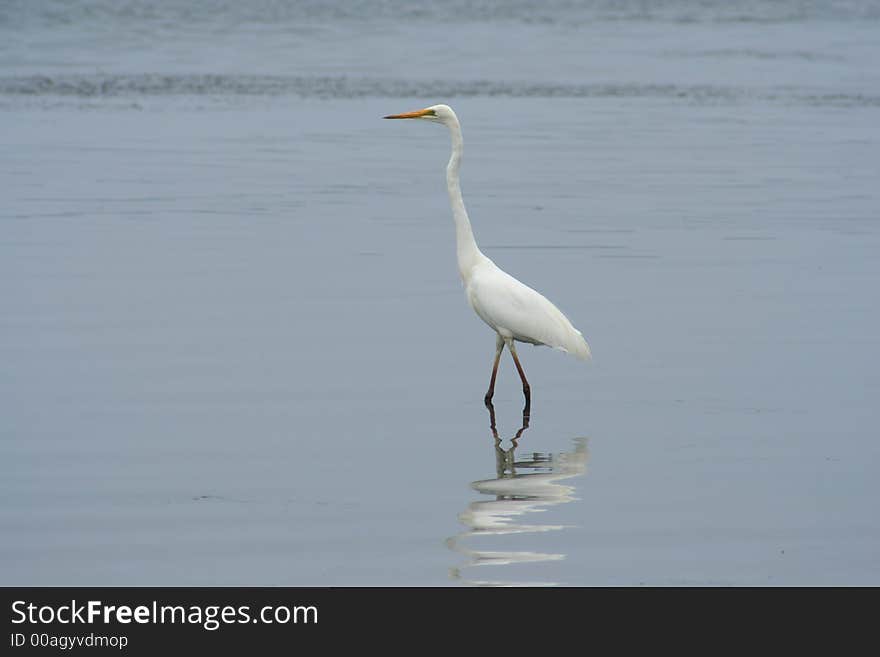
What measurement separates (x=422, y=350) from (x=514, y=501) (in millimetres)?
3365

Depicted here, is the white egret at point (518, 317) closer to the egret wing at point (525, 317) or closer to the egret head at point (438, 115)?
the egret wing at point (525, 317)

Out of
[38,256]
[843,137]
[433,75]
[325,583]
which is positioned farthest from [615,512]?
[433,75]

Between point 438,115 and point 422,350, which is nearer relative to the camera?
point 422,350

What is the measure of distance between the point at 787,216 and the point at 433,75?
59.6 feet

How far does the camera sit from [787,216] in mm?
16953

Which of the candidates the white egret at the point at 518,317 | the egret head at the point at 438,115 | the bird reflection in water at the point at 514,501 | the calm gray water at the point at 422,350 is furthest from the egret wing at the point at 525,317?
the egret head at the point at 438,115

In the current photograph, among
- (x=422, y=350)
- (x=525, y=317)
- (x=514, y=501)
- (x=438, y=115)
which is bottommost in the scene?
(x=514, y=501)

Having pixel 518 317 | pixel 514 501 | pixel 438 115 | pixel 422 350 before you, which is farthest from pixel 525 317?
pixel 514 501

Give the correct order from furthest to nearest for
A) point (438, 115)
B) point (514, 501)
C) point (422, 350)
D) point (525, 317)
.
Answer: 1. point (438, 115)
2. point (422, 350)
3. point (525, 317)
4. point (514, 501)

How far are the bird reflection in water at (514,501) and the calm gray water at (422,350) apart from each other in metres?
0.02

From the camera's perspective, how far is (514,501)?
7820mm

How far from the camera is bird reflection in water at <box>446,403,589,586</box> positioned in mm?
6922

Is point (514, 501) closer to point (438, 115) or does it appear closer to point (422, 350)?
point (422, 350)
